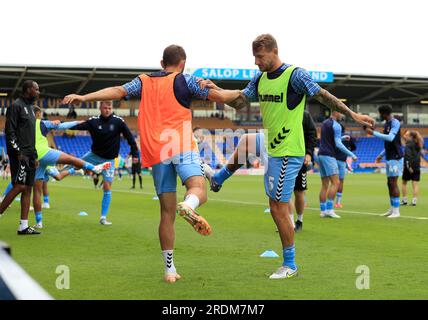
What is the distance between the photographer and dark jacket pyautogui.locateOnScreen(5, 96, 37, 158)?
10.1 meters

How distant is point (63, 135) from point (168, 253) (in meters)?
61.8

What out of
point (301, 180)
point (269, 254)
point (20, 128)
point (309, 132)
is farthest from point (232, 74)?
point (269, 254)

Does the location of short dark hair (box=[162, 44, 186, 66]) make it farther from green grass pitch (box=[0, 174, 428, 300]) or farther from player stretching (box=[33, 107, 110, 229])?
player stretching (box=[33, 107, 110, 229])

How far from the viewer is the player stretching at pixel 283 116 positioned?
6523mm

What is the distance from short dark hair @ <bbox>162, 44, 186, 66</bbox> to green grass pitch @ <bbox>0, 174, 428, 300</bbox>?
2067 millimetres

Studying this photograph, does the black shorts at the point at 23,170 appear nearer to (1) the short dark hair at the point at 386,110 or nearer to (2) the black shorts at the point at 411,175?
(1) the short dark hair at the point at 386,110

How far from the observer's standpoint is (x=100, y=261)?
750cm

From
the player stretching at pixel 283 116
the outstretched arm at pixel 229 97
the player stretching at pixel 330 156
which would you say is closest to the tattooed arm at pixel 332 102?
the player stretching at pixel 283 116

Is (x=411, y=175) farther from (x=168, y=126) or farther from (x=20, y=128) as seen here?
(x=168, y=126)

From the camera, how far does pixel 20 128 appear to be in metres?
10.2

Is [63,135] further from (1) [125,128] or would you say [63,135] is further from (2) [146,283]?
(2) [146,283]

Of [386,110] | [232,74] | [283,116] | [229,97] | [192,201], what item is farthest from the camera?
[232,74]

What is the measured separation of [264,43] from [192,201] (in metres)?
1.77

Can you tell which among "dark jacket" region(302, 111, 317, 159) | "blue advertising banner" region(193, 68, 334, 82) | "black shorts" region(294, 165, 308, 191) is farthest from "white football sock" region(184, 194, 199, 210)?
"blue advertising banner" region(193, 68, 334, 82)
